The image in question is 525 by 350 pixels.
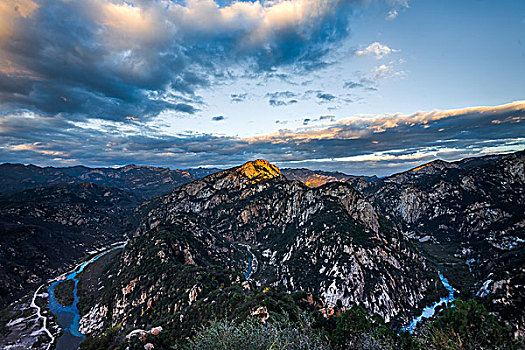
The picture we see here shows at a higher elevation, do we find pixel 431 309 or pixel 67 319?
pixel 67 319

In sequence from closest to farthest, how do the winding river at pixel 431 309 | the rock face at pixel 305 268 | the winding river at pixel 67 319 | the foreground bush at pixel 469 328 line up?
the foreground bush at pixel 469 328
the rock face at pixel 305 268
the winding river at pixel 67 319
the winding river at pixel 431 309

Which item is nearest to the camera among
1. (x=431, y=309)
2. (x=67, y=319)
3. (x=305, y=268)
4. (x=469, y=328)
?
(x=469, y=328)

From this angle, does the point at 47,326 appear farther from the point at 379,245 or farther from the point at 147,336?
the point at 379,245

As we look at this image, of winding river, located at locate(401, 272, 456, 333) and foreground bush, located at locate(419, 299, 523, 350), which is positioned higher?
foreground bush, located at locate(419, 299, 523, 350)

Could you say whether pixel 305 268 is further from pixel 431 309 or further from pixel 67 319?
pixel 67 319

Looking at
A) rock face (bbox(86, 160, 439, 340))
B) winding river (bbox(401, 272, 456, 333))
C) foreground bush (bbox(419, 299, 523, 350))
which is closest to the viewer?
foreground bush (bbox(419, 299, 523, 350))

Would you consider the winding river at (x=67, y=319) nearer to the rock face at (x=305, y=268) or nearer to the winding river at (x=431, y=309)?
the rock face at (x=305, y=268)

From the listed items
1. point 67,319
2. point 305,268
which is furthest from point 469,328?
point 67,319

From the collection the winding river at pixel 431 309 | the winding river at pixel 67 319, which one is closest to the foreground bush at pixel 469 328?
the winding river at pixel 431 309

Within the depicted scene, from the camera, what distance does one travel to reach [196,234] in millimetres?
167500

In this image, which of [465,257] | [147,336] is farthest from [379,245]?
[147,336]

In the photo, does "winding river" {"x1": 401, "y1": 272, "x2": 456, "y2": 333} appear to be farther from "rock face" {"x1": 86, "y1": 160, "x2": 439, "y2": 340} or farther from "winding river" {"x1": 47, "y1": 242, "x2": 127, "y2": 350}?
"winding river" {"x1": 47, "y1": 242, "x2": 127, "y2": 350}

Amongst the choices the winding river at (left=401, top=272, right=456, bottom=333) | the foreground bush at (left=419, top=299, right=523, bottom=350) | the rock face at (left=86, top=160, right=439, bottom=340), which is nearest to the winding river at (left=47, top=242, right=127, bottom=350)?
the rock face at (left=86, top=160, right=439, bottom=340)

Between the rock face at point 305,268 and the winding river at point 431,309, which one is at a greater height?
the rock face at point 305,268
